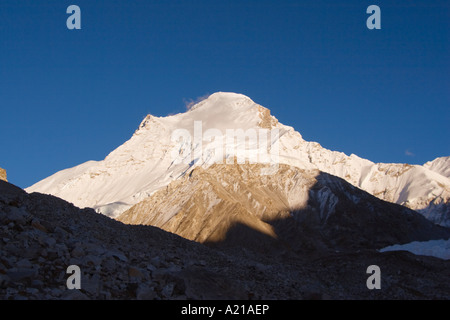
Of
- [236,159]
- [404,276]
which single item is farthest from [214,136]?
[404,276]

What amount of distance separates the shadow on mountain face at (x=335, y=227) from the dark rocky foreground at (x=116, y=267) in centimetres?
6298

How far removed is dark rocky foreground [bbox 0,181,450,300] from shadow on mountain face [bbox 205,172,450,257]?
63.0 meters

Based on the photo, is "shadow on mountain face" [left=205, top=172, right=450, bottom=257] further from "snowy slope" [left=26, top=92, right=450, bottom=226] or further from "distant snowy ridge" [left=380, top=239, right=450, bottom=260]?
"snowy slope" [left=26, top=92, right=450, bottom=226]

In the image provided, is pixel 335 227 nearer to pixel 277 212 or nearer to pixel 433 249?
pixel 277 212

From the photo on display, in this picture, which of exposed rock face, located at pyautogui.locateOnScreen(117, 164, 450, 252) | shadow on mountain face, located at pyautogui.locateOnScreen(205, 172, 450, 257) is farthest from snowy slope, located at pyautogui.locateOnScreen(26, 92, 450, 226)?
shadow on mountain face, located at pyautogui.locateOnScreen(205, 172, 450, 257)

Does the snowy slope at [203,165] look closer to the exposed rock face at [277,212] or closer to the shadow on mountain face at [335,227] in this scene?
the exposed rock face at [277,212]

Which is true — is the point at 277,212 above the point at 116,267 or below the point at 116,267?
above

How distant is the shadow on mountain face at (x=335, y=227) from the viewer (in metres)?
94.4

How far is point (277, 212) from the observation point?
11300cm

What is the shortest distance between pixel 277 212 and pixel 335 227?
12.5 metres

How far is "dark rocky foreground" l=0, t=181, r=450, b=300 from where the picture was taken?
61.0 feet

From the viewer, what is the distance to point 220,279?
70.1ft

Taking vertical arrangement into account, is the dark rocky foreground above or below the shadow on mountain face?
below

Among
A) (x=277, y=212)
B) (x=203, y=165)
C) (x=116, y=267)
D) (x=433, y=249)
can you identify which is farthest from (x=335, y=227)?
(x=116, y=267)
